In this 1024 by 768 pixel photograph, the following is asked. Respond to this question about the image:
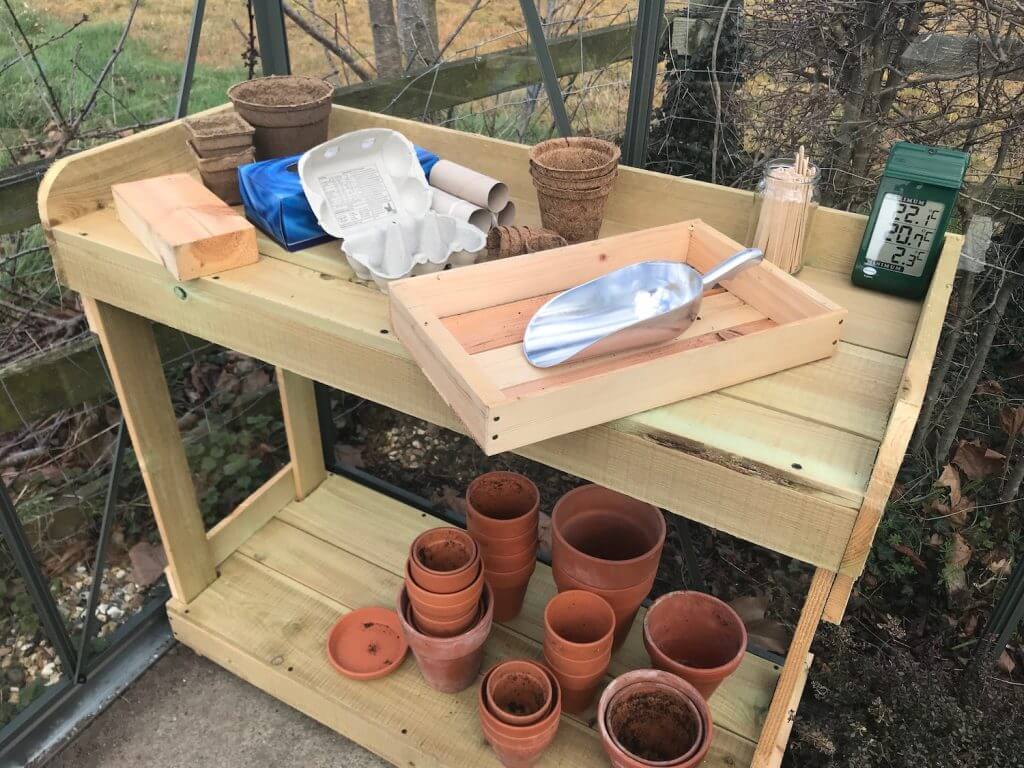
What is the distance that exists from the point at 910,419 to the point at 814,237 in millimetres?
457

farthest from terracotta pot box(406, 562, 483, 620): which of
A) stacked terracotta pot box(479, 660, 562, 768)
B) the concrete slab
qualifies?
the concrete slab

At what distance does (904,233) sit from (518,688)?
2.97 feet

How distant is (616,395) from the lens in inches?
31.6

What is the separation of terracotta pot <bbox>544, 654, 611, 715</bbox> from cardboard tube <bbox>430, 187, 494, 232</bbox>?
0.69 metres

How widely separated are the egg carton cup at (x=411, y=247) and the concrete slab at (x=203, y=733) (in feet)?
3.25

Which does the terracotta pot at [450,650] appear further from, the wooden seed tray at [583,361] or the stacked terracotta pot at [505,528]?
the wooden seed tray at [583,361]

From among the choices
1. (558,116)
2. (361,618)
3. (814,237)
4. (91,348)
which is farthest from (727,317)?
(91,348)

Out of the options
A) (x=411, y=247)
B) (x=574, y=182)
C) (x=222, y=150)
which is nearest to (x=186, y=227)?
(x=222, y=150)

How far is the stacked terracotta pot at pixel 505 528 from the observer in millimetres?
1372

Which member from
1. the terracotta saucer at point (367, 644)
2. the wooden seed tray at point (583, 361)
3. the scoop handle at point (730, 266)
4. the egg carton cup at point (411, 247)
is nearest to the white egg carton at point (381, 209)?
the egg carton cup at point (411, 247)

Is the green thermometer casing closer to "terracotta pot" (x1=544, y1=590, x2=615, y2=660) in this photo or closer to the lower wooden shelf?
"terracotta pot" (x1=544, y1=590, x2=615, y2=660)

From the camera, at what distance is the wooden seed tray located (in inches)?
31.1

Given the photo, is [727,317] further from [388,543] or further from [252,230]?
[388,543]

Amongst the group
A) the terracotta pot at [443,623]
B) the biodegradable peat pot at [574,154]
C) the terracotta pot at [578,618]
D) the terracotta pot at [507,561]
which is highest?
the biodegradable peat pot at [574,154]
